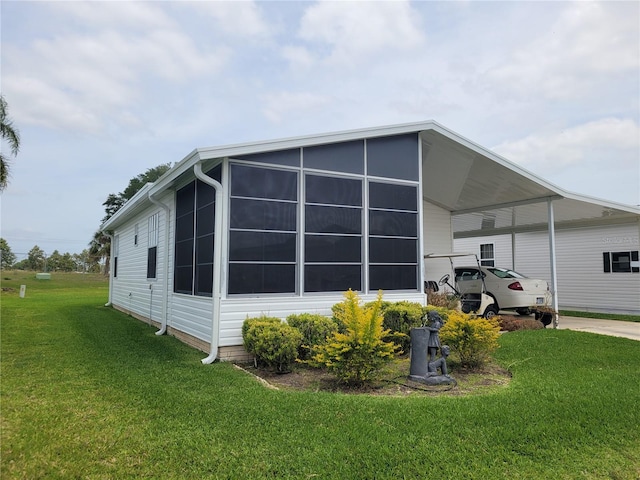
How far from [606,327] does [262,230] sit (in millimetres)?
8983

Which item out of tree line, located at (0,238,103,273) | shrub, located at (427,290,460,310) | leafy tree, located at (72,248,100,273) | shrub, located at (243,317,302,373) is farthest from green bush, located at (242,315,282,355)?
tree line, located at (0,238,103,273)

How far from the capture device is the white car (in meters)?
10.5

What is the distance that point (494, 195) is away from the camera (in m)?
11.0

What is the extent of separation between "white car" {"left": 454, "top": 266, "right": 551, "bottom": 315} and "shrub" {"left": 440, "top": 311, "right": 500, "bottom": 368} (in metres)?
5.06

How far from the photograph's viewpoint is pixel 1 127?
58.5 feet

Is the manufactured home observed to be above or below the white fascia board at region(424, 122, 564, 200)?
below

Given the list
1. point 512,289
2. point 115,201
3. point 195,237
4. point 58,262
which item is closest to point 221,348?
point 195,237

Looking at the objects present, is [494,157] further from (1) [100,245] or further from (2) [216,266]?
(1) [100,245]

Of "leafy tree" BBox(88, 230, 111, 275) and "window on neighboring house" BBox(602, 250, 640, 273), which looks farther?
"leafy tree" BBox(88, 230, 111, 275)

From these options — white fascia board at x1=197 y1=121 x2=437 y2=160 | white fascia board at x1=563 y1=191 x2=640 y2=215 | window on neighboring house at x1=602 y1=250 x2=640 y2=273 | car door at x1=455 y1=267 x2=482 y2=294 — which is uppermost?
white fascia board at x1=197 y1=121 x2=437 y2=160

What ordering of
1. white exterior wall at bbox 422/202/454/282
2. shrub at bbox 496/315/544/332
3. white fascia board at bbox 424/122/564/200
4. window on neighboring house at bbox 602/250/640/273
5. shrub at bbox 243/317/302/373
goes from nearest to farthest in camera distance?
1. shrub at bbox 243/317/302/373
2. white fascia board at bbox 424/122/564/200
3. shrub at bbox 496/315/544/332
4. white exterior wall at bbox 422/202/454/282
5. window on neighboring house at bbox 602/250/640/273

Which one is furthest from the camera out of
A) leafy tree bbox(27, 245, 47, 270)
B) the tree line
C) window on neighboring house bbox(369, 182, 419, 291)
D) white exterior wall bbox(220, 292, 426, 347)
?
leafy tree bbox(27, 245, 47, 270)

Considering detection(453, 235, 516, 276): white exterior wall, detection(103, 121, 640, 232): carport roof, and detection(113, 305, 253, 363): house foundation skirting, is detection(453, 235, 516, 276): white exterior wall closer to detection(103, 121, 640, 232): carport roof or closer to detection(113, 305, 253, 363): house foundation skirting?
detection(103, 121, 640, 232): carport roof

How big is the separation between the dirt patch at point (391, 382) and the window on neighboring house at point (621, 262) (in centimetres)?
1057
